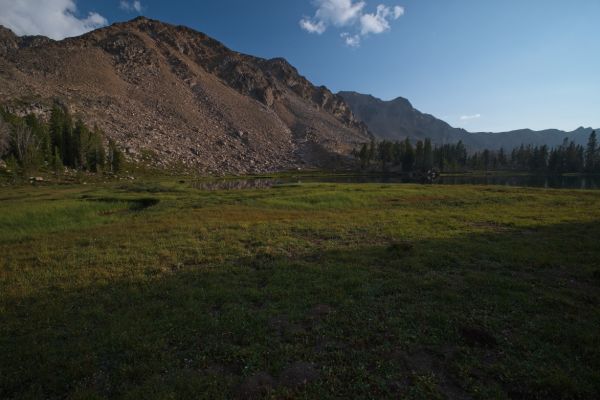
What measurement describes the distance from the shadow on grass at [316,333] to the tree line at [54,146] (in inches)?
3774

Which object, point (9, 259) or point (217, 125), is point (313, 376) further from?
point (217, 125)

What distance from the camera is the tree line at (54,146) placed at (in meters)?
81.2

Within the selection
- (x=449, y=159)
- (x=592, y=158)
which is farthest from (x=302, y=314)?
(x=592, y=158)

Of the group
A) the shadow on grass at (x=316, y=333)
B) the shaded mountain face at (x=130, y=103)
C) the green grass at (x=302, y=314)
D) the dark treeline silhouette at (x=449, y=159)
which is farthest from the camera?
the dark treeline silhouette at (x=449, y=159)

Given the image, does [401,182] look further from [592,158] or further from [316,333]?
[592,158]

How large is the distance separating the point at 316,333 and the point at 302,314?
1.29 metres

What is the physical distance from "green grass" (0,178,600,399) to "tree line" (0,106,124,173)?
7989 cm

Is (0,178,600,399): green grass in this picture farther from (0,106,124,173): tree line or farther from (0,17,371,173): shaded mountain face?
(0,17,371,173): shaded mountain face

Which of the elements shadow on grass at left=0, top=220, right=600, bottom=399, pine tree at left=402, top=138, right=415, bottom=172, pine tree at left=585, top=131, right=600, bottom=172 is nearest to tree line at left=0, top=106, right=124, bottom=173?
shadow on grass at left=0, top=220, right=600, bottom=399

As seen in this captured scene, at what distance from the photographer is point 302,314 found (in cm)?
1130

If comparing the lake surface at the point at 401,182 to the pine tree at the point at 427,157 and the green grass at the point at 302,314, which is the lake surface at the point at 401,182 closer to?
the pine tree at the point at 427,157

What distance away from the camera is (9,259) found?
1884cm

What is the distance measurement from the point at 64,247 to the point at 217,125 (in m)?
179

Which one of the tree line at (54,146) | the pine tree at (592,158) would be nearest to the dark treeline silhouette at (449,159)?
the pine tree at (592,158)
